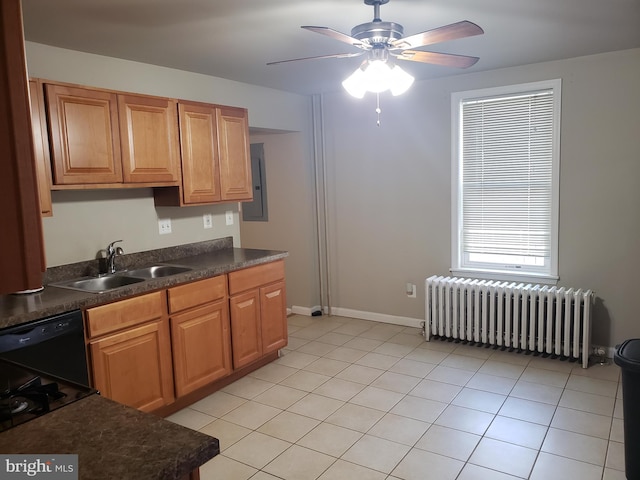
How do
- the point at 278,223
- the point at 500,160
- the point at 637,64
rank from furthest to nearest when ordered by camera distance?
the point at 278,223 < the point at 500,160 < the point at 637,64

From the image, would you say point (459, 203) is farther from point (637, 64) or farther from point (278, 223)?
point (278, 223)

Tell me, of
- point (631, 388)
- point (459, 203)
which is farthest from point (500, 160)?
point (631, 388)

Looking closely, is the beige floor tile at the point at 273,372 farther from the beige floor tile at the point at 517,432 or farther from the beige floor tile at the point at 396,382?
the beige floor tile at the point at 517,432

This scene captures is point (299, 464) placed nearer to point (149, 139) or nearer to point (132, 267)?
point (132, 267)

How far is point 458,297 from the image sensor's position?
4.38m

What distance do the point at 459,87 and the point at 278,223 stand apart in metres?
2.43

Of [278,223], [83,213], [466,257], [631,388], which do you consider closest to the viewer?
[631,388]

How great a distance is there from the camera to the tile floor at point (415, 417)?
258cm

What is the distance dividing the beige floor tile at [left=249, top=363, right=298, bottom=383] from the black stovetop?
2.35m

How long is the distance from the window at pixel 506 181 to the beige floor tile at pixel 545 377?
32.5 inches

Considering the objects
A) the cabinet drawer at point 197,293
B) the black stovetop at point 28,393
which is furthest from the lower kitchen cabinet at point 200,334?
the black stovetop at point 28,393

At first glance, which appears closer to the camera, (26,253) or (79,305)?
(26,253)

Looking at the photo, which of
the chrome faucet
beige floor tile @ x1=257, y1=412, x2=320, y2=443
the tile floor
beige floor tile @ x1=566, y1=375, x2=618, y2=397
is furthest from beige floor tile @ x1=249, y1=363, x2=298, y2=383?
beige floor tile @ x1=566, y1=375, x2=618, y2=397

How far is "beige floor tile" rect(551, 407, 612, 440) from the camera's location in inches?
113
